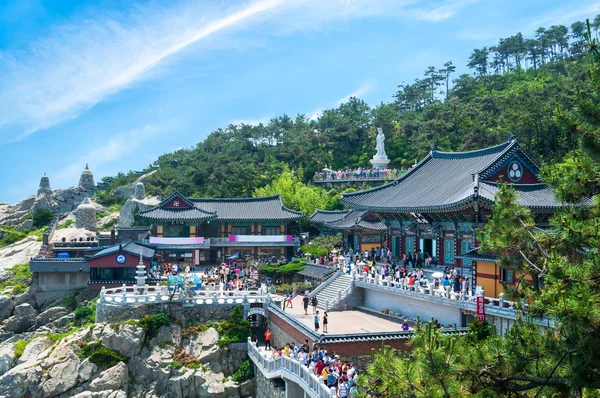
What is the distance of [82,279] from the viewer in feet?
145

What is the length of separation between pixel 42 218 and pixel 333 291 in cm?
5013

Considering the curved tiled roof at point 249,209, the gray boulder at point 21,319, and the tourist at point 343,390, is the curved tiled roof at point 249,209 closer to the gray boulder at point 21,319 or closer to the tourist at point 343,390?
the gray boulder at point 21,319

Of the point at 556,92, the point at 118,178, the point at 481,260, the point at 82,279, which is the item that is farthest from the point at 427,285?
the point at 118,178

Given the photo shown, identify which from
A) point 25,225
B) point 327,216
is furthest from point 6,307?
point 25,225

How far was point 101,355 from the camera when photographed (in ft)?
104

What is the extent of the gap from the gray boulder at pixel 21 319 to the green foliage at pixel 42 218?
102ft

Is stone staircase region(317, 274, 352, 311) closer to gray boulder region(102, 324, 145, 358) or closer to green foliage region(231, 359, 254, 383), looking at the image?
green foliage region(231, 359, 254, 383)

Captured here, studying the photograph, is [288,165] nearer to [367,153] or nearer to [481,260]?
[367,153]

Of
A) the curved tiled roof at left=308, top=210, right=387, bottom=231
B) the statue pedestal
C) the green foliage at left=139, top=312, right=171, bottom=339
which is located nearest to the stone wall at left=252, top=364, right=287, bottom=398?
the green foliage at left=139, top=312, right=171, bottom=339

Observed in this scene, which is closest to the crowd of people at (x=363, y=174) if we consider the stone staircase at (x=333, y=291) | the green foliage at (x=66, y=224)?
the stone staircase at (x=333, y=291)

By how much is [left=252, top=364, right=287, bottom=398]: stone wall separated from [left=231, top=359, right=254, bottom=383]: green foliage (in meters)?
0.37

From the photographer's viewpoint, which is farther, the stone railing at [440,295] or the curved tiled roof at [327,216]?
the curved tiled roof at [327,216]

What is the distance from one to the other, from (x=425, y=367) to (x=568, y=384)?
2.46 m

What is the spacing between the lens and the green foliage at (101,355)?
31.5 metres
